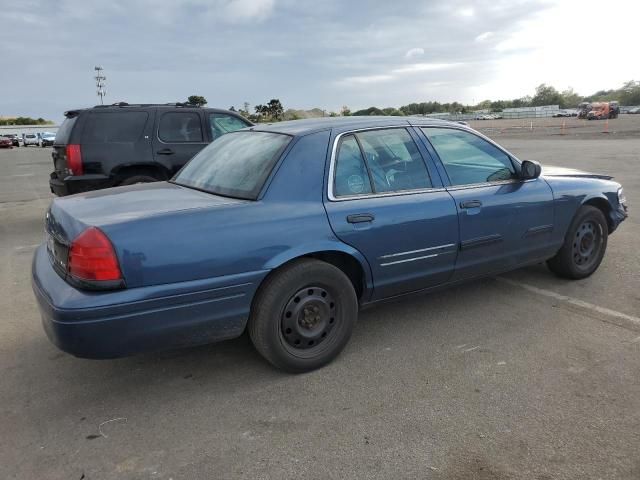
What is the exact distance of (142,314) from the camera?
2.69m

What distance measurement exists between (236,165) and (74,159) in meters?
4.38

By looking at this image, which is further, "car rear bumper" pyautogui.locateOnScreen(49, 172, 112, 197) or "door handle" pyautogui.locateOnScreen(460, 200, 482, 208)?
"car rear bumper" pyautogui.locateOnScreen(49, 172, 112, 197)

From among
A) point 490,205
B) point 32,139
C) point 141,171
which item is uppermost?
point 32,139

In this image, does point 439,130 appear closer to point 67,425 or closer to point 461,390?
point 461,390

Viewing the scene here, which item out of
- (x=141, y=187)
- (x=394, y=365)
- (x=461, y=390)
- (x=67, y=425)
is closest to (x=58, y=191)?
(x=141, y=187)

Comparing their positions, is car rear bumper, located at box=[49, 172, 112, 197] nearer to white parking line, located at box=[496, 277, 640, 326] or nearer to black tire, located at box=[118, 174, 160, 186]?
black tire, located at box=[118, 174, 160, 186]

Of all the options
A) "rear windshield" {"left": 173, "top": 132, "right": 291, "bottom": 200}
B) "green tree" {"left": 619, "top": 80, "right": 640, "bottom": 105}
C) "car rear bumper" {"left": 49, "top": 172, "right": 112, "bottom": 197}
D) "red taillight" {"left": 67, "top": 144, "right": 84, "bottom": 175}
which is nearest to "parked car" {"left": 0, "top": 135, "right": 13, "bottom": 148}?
"car rear bumper" {"left": 49, "top": 172, "right": 112, "bottom": 197}

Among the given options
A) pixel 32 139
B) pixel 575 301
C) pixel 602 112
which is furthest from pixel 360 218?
pixel 602 112

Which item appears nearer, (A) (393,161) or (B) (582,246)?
(A) (393,161)

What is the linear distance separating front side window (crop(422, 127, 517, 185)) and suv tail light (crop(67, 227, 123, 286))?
2.44m

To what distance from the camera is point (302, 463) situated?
2447mm

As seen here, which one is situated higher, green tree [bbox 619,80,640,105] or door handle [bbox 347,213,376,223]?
green tree [bbox 619,80,640,105]

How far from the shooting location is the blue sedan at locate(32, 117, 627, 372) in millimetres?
2701

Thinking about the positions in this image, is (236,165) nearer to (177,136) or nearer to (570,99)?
(177,136)
